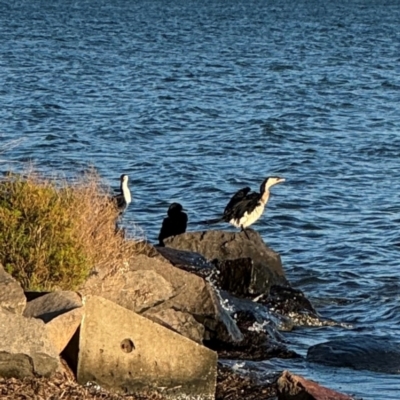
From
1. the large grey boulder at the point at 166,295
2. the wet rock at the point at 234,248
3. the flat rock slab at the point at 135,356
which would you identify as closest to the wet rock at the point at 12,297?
the flat rock slab at the point at 135,356

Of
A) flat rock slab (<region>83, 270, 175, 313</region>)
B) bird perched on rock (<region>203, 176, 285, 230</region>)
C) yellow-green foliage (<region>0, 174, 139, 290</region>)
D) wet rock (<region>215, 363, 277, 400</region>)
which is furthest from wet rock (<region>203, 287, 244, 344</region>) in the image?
bird perched on rock (<region>203, 176, 285, 230</region>)

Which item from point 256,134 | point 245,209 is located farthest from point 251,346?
point 256,134

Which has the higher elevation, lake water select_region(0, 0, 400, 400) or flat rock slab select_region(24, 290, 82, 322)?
flat rock slab select_region(24, 290, 82, 322)

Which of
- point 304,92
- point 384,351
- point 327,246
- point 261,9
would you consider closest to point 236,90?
point 304,92

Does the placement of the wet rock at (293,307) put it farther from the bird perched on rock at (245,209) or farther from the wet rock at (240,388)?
the wet rock at (240,388)

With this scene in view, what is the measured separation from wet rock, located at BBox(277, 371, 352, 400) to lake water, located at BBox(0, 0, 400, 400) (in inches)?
54.6

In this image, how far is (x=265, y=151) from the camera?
1089 inches

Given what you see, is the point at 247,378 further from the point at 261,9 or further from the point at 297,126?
the point at 261,9

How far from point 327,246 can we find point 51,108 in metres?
16.3

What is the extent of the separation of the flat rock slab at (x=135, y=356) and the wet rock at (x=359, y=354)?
2563mm

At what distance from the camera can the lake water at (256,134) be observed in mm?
17328

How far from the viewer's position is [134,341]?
888cm

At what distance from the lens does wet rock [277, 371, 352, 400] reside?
29.1ft

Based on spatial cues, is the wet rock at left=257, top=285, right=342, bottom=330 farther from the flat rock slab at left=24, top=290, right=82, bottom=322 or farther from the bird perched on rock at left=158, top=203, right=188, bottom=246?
the flat rock slab at left=24, top=290, right=82, bottom=322
